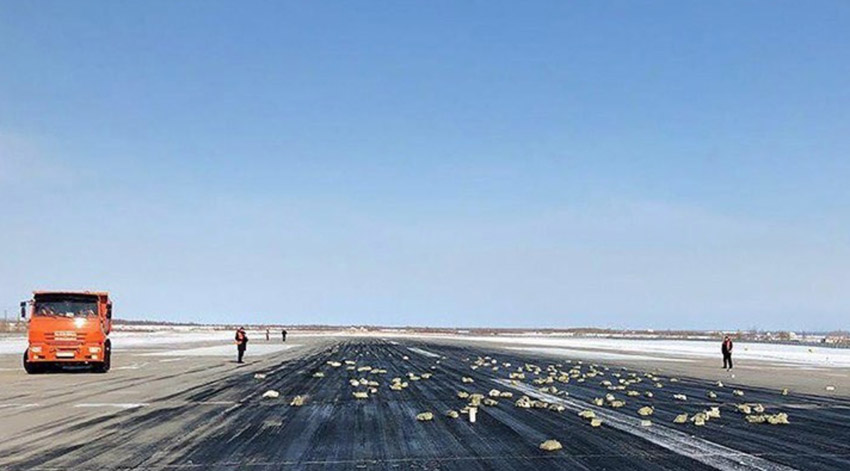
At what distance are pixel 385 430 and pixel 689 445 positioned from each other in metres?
6.14

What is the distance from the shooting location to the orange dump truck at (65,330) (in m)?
31.3

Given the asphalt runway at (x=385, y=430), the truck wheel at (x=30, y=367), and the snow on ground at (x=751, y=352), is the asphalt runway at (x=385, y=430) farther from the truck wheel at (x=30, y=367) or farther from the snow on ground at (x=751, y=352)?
the snow on ground at (x=751, y=352)

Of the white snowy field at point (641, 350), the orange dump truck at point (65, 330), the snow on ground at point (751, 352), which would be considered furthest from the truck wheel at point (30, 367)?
the snow on ground at point (751, 352)

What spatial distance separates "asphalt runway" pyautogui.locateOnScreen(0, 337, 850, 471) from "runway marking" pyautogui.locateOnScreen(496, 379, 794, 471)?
1.2 inches

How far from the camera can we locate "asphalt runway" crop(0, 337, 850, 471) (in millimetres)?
11992

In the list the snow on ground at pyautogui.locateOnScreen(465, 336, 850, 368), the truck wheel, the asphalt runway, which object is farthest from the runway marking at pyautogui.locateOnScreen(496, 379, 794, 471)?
the snow on ground at pyautogui.locateOnScreen(465, 336, 850, 368)

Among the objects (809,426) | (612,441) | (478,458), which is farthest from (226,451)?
(809,426)

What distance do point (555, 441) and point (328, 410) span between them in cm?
776

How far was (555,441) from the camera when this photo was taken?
1343cm

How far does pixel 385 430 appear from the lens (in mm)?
15609

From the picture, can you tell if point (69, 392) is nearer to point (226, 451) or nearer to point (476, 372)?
point (226, 451)

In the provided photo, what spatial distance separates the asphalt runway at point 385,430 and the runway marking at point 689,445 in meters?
0.03

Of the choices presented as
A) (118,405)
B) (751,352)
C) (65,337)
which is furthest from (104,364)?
(751,352)

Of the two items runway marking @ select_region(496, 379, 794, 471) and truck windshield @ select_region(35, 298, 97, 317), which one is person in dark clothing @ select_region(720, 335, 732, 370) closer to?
runway marking @ select_region(496, 379, 794, 471)
